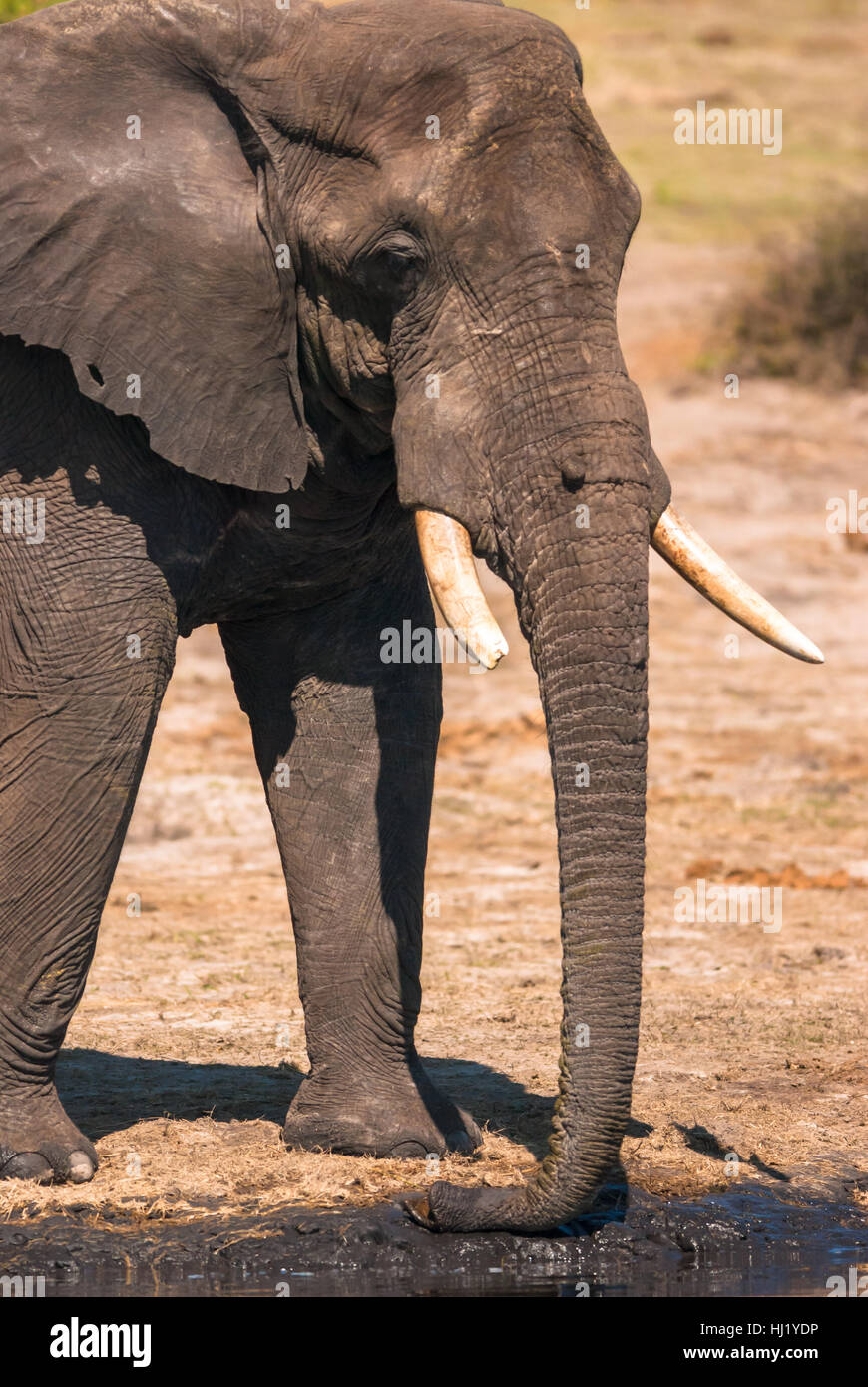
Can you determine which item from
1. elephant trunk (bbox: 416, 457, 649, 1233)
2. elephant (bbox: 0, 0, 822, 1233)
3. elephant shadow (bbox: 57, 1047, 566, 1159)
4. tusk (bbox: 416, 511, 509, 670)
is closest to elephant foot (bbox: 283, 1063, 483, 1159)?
elephant shadow (bbox: 57, 1047, 566, 1159)

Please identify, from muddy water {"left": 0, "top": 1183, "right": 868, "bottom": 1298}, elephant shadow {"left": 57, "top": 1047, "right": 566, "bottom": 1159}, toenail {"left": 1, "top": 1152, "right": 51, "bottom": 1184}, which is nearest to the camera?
muddy water {"left": 0, "top": 1183, "right": 868, "bottom": 1298}

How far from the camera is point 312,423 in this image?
568 cm

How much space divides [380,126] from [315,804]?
2119mm

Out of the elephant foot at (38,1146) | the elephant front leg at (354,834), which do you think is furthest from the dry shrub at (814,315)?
the elephant foot at (38,1146)

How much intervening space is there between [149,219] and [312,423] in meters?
0.67

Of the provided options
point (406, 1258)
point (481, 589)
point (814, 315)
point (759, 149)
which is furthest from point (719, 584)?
point (759, 149)

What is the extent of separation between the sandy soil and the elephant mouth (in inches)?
70.9

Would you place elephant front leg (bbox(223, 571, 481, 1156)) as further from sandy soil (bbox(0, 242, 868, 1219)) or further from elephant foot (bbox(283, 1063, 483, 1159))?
sandy soil (bbox(0, 242, 868, 1219))

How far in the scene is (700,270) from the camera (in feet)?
73.1

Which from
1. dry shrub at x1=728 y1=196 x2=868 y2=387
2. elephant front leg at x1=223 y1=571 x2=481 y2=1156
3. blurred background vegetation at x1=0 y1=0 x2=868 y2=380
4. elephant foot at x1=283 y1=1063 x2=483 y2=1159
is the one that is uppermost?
blurred background vegetation at x1=0 y1=0 x2=868 y2=380

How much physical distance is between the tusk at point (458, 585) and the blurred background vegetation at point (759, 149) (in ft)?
31.1

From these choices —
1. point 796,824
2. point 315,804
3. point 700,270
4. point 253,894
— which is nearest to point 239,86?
point 315,804

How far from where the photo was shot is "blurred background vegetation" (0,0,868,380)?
19781 mm
